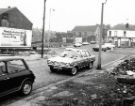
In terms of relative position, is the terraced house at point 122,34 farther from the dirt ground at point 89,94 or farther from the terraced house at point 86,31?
the dirt ground at point 89,94

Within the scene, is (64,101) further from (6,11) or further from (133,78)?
(6,11)

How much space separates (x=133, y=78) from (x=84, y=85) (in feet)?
8.39

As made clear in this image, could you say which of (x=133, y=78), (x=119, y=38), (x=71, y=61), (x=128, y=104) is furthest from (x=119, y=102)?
(x=119, y=38)

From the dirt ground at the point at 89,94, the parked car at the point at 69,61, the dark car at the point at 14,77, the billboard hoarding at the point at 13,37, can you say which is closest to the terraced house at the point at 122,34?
the billboard hoarding at the point at 13,37

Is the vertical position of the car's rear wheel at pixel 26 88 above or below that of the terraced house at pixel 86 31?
below

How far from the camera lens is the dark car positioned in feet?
26.8

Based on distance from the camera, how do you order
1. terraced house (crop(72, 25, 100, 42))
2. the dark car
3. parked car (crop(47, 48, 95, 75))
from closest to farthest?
the dark car, parked car (crop(47, 48, 95, 75)), terraced house (crop(72, 25, 100, 42))

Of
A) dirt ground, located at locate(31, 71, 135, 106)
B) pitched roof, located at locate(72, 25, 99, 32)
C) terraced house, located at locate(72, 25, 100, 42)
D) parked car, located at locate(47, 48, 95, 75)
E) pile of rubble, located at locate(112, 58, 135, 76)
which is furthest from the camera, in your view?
pitched roof, located at locate(72, 25, 99, 32)

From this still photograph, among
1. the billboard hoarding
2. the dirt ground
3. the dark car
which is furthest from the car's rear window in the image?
the billboard hoarding

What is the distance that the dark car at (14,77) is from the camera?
816cm

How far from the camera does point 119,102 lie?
334 inches

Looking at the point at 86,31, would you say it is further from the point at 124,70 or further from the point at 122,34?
the point at 124,70

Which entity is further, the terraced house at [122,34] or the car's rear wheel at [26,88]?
the terraced house at [122,34]

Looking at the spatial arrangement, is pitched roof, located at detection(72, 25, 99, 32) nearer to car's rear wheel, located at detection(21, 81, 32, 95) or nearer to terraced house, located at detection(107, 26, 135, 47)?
terraced house, located at detection(107, 26, 135, 47)
